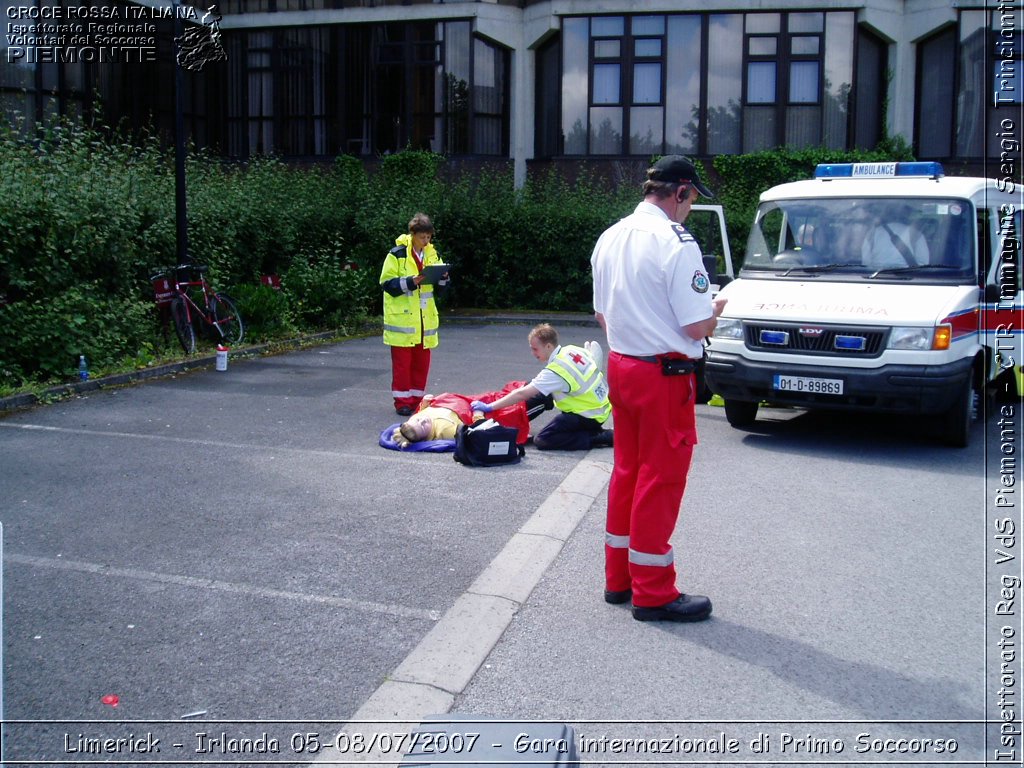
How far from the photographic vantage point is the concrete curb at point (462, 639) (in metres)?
4.01

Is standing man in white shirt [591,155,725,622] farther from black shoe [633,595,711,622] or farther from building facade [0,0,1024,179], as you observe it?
Result: building facade [0,0,1024,179]

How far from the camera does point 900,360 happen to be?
8.69m

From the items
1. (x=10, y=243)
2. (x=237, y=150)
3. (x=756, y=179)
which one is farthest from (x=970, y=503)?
(x=237, y=150)

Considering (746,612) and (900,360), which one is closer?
(746,612)

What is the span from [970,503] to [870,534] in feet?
4.35

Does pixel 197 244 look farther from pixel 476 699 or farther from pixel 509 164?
pixel 509 164

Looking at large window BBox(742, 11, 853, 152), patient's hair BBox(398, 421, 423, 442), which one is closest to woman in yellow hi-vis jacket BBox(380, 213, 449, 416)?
patient's hair BBox(398, 421, 423, 442)

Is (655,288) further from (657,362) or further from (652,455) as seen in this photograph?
(652,455)

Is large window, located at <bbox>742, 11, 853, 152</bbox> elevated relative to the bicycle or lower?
elevated

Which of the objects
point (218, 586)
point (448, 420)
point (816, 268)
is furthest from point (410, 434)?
point (816, 268)

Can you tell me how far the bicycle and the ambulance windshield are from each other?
7.74 m

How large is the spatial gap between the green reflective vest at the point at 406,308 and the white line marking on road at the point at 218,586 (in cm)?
502

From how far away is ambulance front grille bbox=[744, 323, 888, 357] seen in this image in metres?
8.80

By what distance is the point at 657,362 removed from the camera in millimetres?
4973
